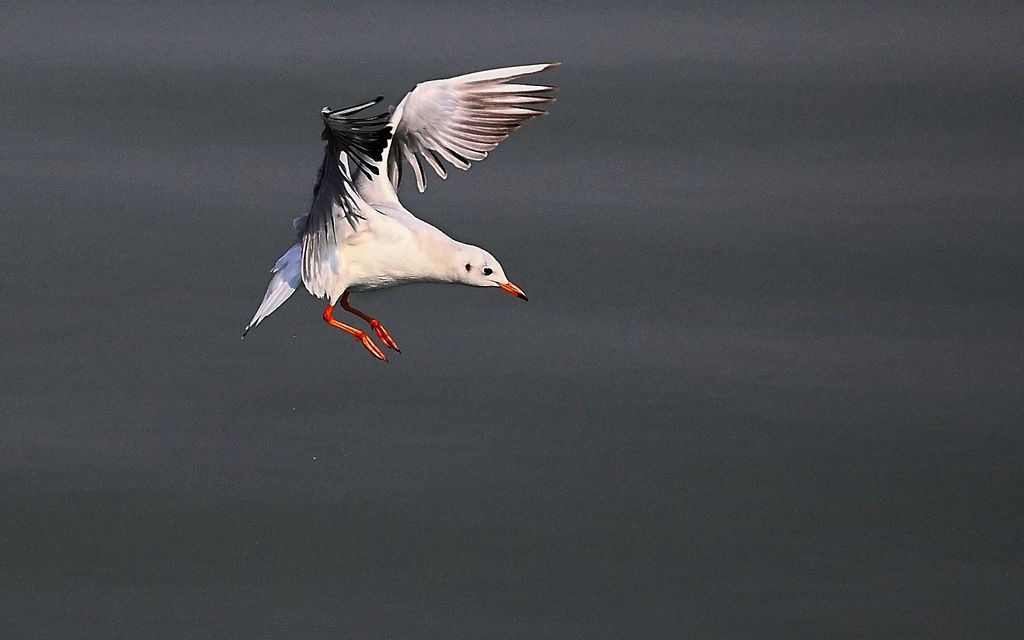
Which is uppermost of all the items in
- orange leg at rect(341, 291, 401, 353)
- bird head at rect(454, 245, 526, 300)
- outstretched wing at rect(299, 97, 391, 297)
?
outstretched wing at rect(299, 97, 391, 297)

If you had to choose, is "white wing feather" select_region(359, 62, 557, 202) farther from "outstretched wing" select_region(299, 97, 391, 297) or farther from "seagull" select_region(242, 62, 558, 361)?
"outstretched wing" select_region(299, 97, 391, 297)

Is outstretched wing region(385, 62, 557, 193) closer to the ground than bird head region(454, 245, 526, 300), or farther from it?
farther from it

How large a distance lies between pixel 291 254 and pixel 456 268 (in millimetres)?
282

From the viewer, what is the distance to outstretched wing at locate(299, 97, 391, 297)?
2.57 m

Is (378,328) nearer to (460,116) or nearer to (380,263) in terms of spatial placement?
(380,263)

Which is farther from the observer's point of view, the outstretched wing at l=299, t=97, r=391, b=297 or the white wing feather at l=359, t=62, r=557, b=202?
the white wing feather at l=359, t=62, r=557, b=202

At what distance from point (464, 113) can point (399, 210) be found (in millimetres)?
198

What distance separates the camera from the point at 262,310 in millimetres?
2932

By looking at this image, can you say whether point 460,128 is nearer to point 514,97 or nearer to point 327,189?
point 514,97

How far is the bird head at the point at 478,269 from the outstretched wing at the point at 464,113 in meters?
0.18

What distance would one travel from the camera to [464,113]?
119 inches

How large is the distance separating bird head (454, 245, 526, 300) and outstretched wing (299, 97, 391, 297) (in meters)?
0.16

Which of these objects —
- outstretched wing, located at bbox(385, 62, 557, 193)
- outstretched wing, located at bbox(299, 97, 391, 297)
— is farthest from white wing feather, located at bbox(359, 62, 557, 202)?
outstretched wing, located at bbox(299, 97, 391, 297)

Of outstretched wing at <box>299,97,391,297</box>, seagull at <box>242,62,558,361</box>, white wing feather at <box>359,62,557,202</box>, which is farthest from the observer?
white wing feather at <box>359,62,557,202</box>
